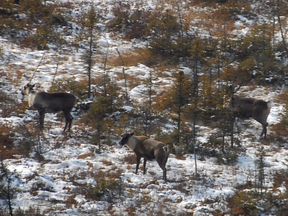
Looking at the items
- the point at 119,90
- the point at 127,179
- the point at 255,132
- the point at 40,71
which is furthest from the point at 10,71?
the point at 255,132

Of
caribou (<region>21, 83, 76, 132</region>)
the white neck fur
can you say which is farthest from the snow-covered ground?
caribou (<region>21, 83, 76, 132</region>)

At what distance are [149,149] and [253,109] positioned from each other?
6753 millimetres

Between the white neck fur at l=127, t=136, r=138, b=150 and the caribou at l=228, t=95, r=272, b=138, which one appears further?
the caribou at l=228, t=95, r=272, b=138

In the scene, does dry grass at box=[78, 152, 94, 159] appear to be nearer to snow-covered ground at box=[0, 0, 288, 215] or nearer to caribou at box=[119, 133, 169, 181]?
snow-covered ground at box=[0, 0, 288, 215]

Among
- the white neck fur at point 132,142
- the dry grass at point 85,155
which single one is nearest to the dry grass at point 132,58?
the dry grass at point 85,155

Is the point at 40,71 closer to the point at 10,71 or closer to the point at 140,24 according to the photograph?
the point at 10,71

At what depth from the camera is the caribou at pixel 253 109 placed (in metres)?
13.9

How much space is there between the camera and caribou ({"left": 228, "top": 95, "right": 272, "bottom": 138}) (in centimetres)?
1389

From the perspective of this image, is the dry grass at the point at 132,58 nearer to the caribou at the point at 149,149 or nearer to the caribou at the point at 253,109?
the caribou at the point at 253,109

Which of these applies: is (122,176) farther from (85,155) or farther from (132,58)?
(132,58)

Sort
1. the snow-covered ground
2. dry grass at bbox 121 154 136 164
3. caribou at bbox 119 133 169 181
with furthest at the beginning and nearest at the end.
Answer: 1. dry grass at bbox 121 154 136 164
2. caribou at bbox 119 133 169 181
3. the snow-covered ground

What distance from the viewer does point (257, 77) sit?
66.4ft

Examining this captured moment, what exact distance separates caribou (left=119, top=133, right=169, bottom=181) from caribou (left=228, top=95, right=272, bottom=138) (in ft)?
16.8

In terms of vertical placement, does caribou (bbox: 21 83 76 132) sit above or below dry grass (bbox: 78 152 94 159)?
above
